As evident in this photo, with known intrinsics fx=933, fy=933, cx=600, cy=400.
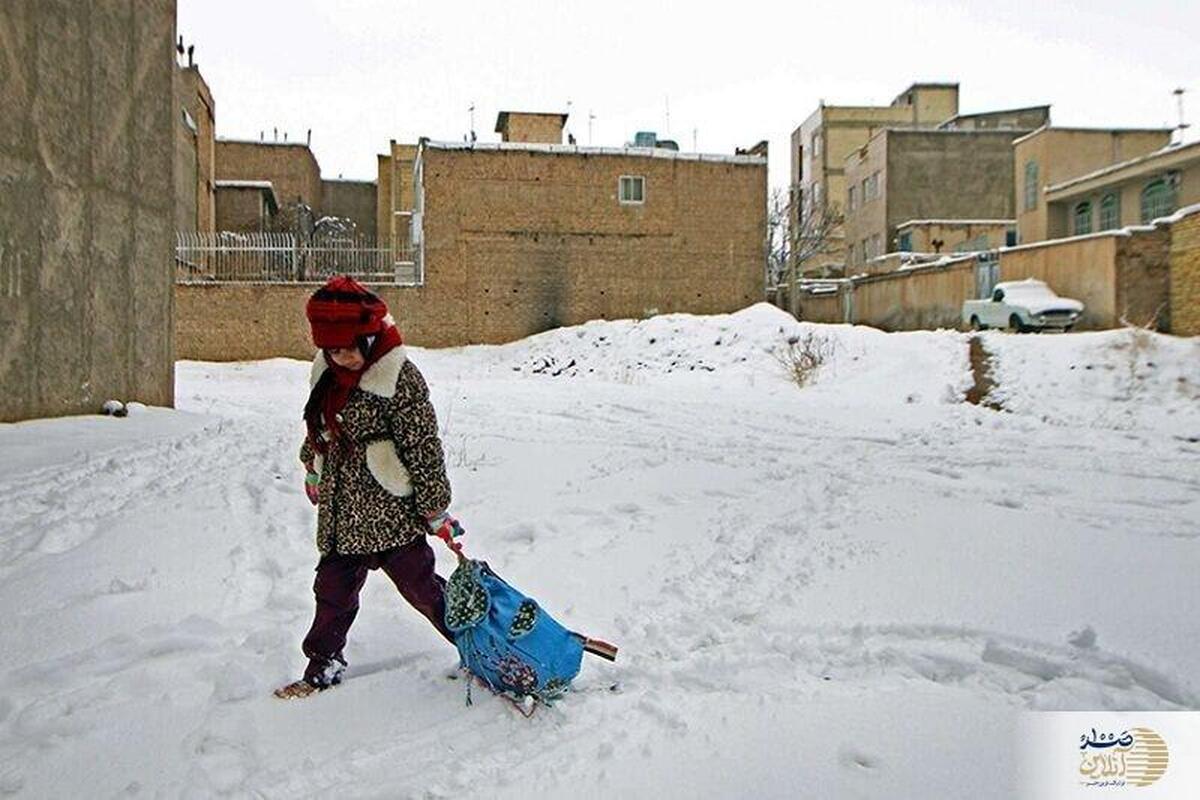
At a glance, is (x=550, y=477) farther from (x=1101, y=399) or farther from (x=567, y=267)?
(x=567, y=267)

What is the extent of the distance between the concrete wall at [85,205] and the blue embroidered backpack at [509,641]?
679 cm

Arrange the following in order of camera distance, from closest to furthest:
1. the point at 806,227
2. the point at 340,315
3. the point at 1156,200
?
the point at 340,315 < the point at 1156,200 < the point at 806,227

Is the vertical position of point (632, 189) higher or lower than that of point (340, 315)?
higher

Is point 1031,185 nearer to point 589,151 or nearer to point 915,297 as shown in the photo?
point 915,297

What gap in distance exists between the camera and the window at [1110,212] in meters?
27.8

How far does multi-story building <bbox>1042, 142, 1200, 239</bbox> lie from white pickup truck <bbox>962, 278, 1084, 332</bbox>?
7510mm

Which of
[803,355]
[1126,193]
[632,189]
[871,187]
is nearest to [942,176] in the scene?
[871,187]

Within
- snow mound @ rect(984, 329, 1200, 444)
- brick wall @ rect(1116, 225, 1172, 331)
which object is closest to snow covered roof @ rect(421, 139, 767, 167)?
brick wall @ rect(1116, 225, 1172, 331)

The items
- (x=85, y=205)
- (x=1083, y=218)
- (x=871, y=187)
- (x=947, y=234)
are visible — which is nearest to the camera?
(x=85, y=205)

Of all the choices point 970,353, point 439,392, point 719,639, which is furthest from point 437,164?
point 719,639

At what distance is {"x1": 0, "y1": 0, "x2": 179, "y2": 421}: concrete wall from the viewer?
8195mm

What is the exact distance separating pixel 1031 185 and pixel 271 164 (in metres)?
30.4

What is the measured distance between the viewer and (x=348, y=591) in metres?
3.40

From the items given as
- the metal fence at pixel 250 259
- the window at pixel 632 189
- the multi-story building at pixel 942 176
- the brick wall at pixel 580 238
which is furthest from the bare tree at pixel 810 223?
the metal fence at pixel 250 259
